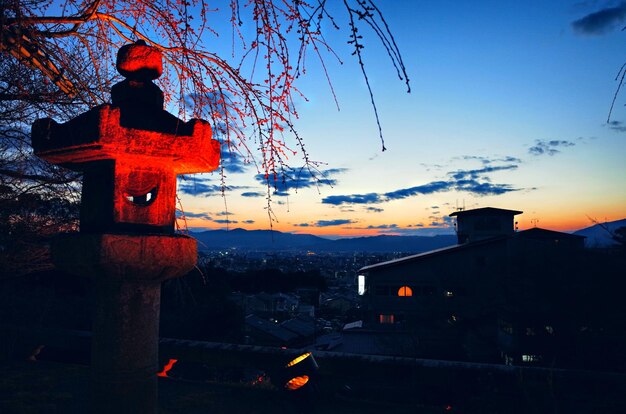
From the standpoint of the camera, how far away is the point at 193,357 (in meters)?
5.48

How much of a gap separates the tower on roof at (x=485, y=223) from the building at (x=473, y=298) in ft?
11.6

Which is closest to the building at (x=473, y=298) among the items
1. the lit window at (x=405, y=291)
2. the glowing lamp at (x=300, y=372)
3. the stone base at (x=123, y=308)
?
A: the lit window at (x=405, y=291)

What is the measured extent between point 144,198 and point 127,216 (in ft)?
1.02

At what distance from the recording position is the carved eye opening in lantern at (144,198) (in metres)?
2.83

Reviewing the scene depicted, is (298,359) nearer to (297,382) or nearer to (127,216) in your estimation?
→ (297,382)

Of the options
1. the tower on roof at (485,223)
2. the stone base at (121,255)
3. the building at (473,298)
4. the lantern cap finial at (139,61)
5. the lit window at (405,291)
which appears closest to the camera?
the stone base at (121,255)

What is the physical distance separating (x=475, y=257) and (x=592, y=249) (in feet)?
37.6

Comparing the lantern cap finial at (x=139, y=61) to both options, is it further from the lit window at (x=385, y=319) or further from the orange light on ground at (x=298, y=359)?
the lit window at (x=385, y=319)

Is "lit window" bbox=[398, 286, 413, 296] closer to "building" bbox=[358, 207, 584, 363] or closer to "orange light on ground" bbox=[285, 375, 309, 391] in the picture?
"building" bbox=[358, 207, 584, 363]

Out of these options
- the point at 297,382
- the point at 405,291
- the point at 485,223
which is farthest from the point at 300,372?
the point at 485,223

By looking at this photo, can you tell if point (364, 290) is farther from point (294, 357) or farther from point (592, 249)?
point (294, 357)

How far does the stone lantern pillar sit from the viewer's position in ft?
8.15

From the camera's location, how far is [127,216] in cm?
267

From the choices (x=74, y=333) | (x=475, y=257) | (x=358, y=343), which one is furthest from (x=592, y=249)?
(x=74, y=333)
